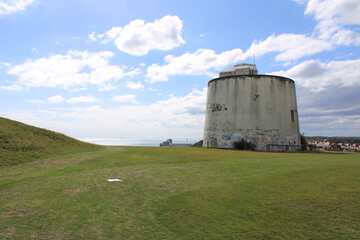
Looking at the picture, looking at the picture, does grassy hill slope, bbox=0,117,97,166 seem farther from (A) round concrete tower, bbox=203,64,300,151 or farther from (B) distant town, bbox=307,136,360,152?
(B) distant town, bbox=307,136,360,152

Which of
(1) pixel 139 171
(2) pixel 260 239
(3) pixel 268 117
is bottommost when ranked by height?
(2) pixel 260 239

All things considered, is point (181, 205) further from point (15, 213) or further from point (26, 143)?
point (26, 143)

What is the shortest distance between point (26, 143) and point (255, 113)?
24.2m

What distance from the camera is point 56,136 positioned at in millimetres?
20250

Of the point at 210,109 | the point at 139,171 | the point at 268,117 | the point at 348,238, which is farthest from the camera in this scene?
the point at 210,109

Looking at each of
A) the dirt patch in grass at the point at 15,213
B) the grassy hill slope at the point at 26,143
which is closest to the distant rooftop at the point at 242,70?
the grassy hill slope at the point at 26,143

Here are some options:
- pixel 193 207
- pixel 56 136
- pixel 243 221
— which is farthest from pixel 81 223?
pixel 56 136

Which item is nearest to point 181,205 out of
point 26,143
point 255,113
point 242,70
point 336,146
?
point 26,143

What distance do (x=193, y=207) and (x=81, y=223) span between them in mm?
2664

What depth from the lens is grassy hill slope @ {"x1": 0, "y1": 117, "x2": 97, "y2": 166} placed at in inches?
538

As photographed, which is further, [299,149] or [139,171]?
[299,149]

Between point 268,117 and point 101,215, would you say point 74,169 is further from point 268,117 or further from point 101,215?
point 268,117

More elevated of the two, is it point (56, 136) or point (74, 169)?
point (56, 136)

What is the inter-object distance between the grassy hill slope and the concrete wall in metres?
18.3
